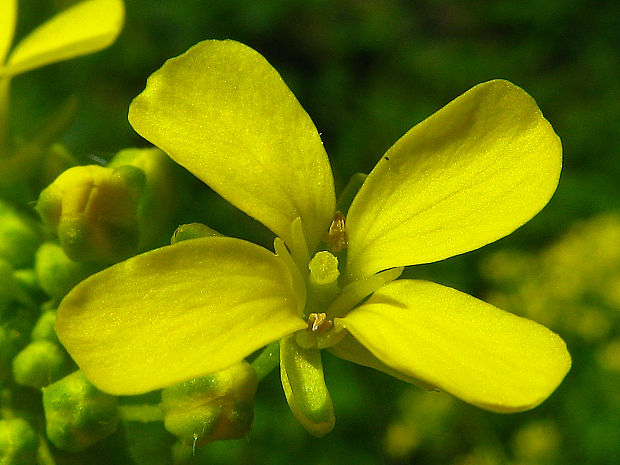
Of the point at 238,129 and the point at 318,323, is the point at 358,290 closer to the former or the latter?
the point at 318,323

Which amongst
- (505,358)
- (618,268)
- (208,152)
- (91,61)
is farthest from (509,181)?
(91,61)

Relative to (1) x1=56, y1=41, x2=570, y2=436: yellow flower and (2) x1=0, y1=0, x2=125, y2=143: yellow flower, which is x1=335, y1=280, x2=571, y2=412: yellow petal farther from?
(2) x1=0, y1=0, x2=125, y2=143: yellow flower

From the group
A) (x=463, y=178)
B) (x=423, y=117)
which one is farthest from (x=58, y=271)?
(x=423, y=117)

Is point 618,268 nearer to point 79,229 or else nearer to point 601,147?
point 601,147

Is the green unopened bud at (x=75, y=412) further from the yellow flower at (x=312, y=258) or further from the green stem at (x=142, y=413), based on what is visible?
the yellow flower at (x=312, y=258)

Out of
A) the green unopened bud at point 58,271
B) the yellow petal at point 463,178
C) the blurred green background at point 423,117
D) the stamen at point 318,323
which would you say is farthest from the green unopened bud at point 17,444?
the blurred green background at point 423,117

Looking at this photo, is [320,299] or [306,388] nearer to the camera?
[306,388]
